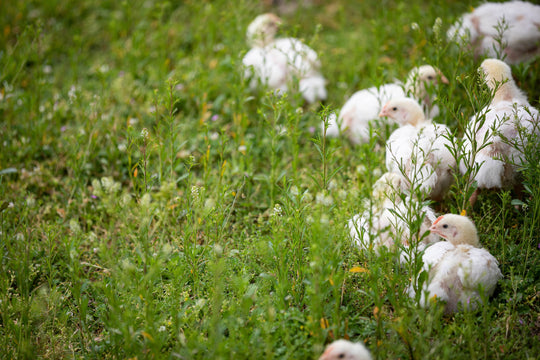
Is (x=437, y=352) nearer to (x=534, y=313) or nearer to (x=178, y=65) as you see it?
(x=534, y=313)

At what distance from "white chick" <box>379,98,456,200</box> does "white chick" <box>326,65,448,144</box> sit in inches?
16.0

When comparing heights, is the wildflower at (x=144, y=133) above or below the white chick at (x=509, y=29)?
below

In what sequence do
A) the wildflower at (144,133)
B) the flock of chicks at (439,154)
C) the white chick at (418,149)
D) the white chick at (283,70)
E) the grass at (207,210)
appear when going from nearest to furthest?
the grass at (207,210), the flock of chicks at (439,154), the wildflower at (144,133), the white chick at (418,149), the white chick at (283,70)

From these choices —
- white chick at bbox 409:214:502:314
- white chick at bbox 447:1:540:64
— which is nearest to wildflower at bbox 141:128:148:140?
white chick at bbox 409:214:502:314

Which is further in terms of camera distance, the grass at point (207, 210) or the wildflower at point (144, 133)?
the wildflower at point (144, 133)

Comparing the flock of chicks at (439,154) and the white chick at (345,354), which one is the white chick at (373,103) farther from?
the white chick at (345,354)

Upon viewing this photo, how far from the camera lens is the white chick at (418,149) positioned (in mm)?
3213

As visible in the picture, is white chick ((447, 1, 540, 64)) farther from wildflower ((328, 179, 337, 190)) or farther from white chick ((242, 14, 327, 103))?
wildflower ((328, 179, 337, 190))

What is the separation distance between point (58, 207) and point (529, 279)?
3681mm

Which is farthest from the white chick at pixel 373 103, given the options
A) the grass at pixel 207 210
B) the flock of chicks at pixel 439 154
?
the grass at pixel 207 210

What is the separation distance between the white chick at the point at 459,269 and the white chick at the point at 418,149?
1.30ft

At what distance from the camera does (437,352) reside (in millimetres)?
2451

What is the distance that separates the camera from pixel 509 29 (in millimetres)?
4727

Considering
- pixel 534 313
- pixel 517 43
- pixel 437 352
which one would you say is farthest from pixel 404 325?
pixel 517 43
